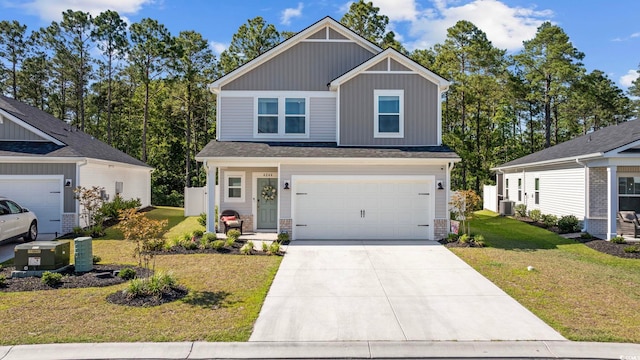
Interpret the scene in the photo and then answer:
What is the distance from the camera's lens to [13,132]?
1536cm

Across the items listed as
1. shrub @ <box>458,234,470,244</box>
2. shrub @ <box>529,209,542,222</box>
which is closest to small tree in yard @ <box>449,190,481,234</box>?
shrub @ <box>458,234,470,244</box>

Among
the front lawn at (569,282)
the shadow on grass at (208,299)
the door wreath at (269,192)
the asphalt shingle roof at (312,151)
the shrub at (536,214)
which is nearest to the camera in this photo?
the front lawn at (569,282)

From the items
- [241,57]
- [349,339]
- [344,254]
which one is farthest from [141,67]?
[349,339]

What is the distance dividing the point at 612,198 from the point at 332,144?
33.0ft

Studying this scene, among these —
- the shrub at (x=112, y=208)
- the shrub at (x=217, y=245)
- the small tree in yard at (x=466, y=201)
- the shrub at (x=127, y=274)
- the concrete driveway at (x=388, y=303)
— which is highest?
the small tree in yard at (x=466, y=201)

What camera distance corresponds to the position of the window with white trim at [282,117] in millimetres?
15211

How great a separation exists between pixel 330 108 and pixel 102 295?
1063 cm

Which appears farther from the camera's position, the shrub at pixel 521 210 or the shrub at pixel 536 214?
the shrub at pixel 521 210

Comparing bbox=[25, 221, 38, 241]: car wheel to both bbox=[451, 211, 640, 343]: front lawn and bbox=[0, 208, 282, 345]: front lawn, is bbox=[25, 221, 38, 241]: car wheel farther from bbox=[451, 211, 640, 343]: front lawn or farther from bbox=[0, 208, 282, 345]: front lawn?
bbox=[451, 211, 640, 343]: front lawn

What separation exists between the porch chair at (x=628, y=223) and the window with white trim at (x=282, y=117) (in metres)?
12.3

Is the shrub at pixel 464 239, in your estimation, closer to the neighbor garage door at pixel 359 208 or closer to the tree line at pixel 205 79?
the neighbor garage door at pixel 359 208

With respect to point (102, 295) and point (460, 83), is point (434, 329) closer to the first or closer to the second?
point (102, 295)

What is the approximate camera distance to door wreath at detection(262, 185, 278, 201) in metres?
14.9

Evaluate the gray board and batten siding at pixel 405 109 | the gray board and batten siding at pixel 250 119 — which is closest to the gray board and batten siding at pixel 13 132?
the gray board and batten siding at pixel 250 119
